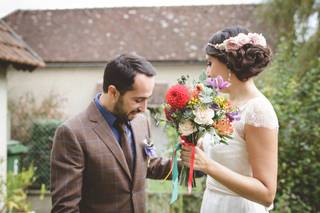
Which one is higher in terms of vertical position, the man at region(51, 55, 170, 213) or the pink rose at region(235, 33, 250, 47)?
the pink rose at region(235, 33, 250, 47)

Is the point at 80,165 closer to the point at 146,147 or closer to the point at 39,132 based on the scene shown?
the point at 146,147

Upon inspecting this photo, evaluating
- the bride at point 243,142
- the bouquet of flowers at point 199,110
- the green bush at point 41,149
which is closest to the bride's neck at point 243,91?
the bride at point 243,142

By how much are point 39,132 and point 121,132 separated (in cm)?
921

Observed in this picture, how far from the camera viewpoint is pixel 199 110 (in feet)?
8.41

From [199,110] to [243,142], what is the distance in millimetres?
410

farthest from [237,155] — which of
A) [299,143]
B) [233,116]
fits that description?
[299,143]

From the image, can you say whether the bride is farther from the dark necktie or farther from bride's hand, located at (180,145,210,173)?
the dark necktie

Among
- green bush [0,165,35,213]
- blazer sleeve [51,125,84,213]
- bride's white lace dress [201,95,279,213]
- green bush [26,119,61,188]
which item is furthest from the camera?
green bush [26,119,61,188]

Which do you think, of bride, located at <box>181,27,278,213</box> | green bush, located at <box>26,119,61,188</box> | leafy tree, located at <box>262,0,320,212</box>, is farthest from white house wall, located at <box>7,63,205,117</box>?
bride, located at <box>181,27,278,213</box>

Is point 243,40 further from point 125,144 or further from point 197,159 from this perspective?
point 125,144

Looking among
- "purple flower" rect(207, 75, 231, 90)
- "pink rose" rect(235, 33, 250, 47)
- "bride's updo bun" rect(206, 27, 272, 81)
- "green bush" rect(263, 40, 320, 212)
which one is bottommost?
"green bush" rect(263, 40, 320, 212)

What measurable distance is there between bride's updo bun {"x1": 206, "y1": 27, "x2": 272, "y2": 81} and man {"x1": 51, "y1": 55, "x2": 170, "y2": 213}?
1.49 feet

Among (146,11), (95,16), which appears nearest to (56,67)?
(95,16)

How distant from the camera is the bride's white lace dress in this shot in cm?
268
